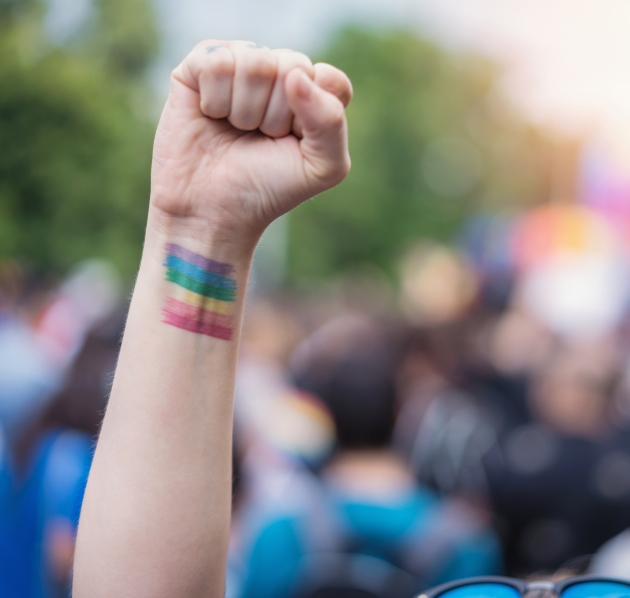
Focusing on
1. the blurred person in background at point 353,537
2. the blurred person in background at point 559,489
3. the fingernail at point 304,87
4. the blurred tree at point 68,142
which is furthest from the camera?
the blurred tree at point 68,142

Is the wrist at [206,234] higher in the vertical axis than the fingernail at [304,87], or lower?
lower

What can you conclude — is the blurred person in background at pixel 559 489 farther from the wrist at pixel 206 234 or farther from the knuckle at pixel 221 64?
the knuckle at pixel 221 64

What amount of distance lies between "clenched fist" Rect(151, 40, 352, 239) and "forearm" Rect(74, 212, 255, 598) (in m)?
0.05

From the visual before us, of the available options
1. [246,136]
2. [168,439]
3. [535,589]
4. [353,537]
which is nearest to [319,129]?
[246,136]

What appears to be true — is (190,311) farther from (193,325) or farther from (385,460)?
(385,460)

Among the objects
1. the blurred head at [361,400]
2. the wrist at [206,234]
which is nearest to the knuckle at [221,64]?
the wrist at [206,234]

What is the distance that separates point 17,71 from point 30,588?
617 centimetres

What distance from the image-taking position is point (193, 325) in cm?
109

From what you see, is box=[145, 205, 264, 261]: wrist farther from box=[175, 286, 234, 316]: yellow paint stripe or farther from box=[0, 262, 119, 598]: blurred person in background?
box=[0, 262, 119, 598]: blurred person in background

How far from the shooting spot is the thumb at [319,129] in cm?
92

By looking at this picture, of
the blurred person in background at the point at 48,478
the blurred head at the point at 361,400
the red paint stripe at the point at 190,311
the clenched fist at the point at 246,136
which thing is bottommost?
the blurred person in background at the point at 48,478

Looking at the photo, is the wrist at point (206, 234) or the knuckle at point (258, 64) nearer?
the knuckle at point (258, 64)

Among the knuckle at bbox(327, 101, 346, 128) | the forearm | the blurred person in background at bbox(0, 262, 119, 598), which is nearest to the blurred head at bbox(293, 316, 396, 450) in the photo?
the blurred person in background at bbox(0, 262, 119, 598)

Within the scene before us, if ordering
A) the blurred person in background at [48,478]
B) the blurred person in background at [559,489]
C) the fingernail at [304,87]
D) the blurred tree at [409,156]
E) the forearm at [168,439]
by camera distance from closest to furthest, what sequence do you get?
the fingernail at [304,87] → the forearm at [168,439] → the blurred person in background at [48,478] → the blurred person in background at [559,489] → the blurred tree at [409,156]
